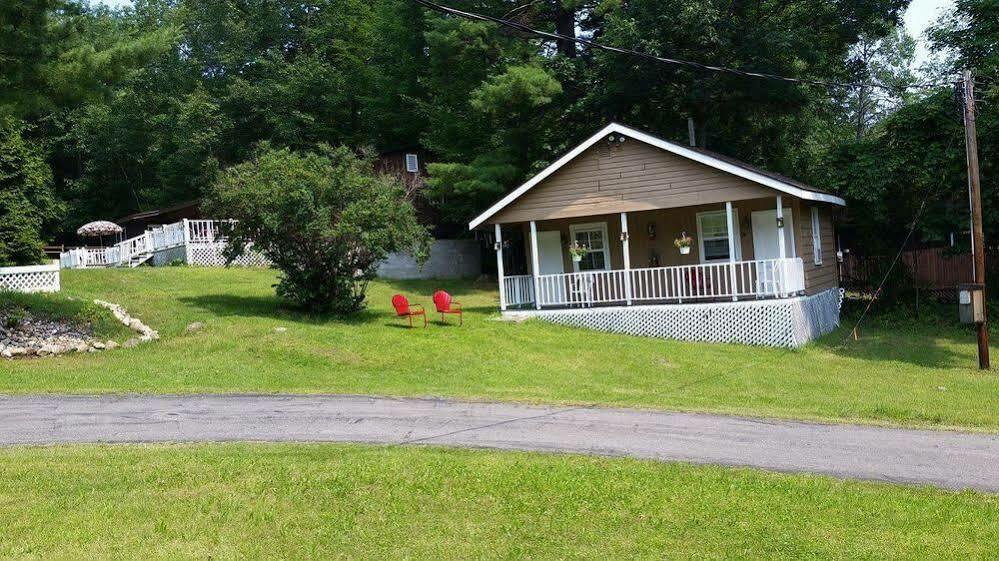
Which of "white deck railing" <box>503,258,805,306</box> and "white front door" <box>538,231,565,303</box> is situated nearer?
"white deck railing" <box>503,258,805,306</box>

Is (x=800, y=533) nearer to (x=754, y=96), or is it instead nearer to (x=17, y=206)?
(x=754, y=96)

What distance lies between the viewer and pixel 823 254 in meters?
25.2

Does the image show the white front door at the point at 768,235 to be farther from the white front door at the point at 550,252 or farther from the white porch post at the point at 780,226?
the white front door at the point at 550,252

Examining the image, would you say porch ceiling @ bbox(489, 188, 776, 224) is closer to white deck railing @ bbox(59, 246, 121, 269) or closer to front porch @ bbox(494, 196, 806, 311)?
front porch @ bbox(494, 196, 806, 311)

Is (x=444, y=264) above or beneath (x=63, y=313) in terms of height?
above

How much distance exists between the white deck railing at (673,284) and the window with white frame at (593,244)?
1157mm

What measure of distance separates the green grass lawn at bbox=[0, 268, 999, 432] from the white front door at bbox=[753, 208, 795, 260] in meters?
2.68

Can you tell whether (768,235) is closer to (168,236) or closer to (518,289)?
(518,289)

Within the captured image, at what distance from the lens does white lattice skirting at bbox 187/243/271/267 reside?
31.0 m

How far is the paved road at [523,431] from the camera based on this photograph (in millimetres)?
8938

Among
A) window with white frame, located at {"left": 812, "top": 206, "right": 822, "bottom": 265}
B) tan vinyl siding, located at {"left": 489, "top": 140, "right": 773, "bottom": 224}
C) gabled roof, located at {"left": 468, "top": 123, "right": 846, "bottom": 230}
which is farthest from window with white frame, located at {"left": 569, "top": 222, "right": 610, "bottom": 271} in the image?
window with white frame, located at {"left": 812, "top": 206, "right": 822, "bottom": 265}

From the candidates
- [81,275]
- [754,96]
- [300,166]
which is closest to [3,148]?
[81,275]

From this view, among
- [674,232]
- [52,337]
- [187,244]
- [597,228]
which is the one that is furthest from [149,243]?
[674,232]

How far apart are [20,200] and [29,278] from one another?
22.2 metres
